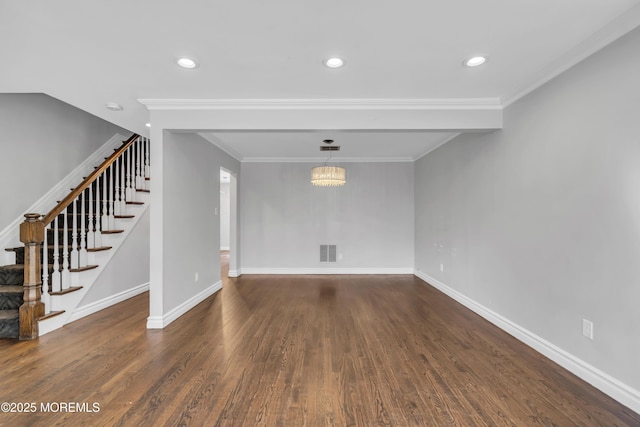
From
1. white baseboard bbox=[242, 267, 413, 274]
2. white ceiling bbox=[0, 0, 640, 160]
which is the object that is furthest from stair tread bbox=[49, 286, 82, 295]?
white baseboard bbox=[242, 267, 413, 274]

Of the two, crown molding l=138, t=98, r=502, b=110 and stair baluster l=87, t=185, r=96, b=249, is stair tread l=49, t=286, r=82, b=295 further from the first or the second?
crown molding l=138, t=98, r=502, b=110

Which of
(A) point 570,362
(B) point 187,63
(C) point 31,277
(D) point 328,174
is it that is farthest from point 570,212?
(C) point 31,277

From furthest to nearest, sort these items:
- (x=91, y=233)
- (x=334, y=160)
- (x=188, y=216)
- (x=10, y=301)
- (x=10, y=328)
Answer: (x=334, y=160), (x=188, y=216), (x=91, y=233), (x=10, y=301), (x=10, y=328)

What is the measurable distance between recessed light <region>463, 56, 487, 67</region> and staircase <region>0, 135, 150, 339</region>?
424 centimetres

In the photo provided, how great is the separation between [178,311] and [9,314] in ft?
5.04

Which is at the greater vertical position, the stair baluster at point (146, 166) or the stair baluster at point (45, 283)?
the stair baluster at point (146, 166)

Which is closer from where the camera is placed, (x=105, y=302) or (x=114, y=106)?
(x=114, y=106)

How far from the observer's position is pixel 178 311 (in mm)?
3459

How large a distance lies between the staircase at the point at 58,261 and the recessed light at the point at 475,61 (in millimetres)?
4237

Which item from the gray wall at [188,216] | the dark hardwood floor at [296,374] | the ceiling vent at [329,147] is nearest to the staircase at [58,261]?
the dark hardwood floor at [296,374]

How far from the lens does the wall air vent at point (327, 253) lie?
6098mm

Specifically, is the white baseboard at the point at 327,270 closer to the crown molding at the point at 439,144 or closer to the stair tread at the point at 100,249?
the crown molding at the point at 439,144

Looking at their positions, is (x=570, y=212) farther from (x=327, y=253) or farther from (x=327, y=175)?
(x=327, y=253)

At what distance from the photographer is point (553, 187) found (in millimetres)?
2451
